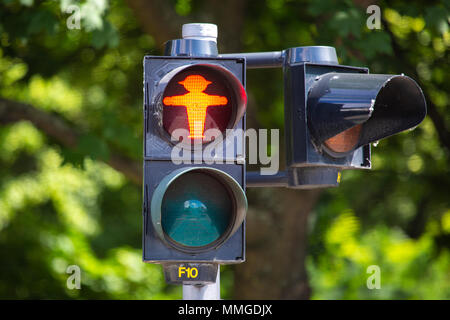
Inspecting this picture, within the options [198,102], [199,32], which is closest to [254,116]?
[199,32]

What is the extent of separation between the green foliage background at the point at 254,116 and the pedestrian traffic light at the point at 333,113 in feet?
7.62

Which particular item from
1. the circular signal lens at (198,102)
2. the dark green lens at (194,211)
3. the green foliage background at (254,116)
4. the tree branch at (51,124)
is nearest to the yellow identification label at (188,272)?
the dark green lens at (194,211)

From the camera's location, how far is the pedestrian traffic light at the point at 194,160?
313cm

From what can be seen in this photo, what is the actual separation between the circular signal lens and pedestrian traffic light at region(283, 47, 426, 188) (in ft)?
1.00

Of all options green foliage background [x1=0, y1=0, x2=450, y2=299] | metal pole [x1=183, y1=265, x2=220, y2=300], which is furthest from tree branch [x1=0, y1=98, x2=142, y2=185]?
metal pole [x1=183, y1=265, x2=220, y2=300]

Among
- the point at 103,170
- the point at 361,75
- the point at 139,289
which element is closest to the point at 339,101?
the point at 361,75

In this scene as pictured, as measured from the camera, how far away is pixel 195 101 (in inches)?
126

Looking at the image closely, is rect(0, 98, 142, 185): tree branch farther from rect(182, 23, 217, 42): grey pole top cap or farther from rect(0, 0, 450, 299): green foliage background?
rect(182, 23, 217, 42): grey pole top cap

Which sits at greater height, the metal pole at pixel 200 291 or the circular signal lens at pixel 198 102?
the circular signal lens at pixel 198 102

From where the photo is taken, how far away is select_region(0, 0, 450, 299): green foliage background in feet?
21.1

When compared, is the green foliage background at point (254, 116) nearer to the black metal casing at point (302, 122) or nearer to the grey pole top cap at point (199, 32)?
the grey pole top cap at point (199, 32)

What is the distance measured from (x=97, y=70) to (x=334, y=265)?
3.81 m

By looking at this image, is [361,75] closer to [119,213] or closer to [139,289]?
[139,289]

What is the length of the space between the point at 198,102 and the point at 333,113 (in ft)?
1.89
